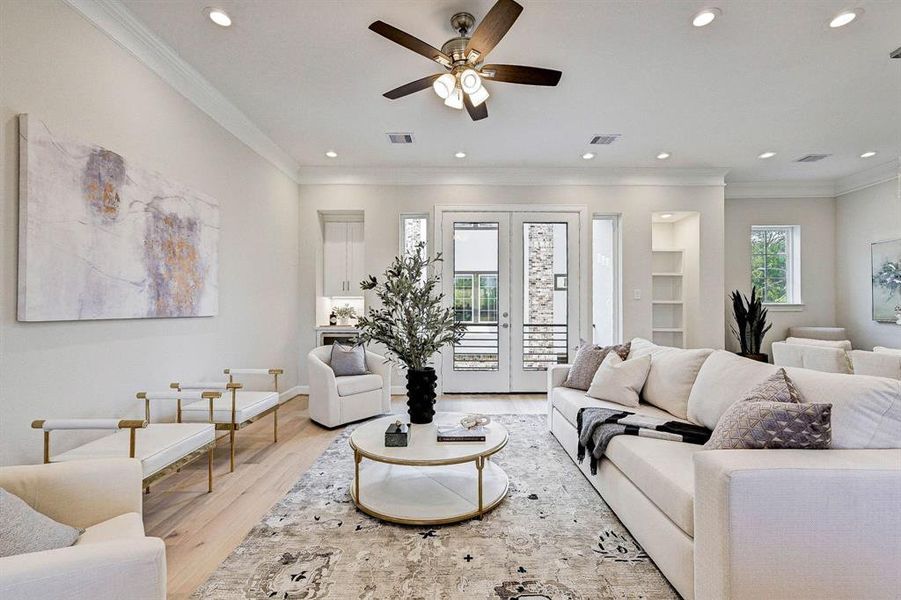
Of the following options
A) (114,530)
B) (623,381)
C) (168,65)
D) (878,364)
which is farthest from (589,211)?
(114,530)

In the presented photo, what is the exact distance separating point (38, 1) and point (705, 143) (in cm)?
538

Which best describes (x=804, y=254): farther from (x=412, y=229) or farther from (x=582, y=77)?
(x=412, y=229)

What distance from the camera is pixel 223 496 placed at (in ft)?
8.28

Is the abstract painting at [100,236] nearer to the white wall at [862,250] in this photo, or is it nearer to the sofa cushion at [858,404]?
the sofa cushion at [858,404]

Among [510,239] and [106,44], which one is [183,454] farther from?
[510,239]

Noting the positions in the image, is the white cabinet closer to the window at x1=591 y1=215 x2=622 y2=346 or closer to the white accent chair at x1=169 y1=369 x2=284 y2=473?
the white accent chair at x1=169 y1=369 x2=284 y2=473

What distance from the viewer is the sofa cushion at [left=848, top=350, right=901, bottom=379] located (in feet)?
7.87

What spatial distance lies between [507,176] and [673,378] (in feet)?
11.1

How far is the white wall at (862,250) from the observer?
16.7 ft

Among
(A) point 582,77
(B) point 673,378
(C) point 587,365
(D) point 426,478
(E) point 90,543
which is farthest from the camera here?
(C) point 587,365

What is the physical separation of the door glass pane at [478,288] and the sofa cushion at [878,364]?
3351 millimetres

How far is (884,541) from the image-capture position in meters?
1.32

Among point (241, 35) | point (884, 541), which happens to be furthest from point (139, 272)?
point (884, 541)

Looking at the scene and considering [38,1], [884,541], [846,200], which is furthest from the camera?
[846,200]
